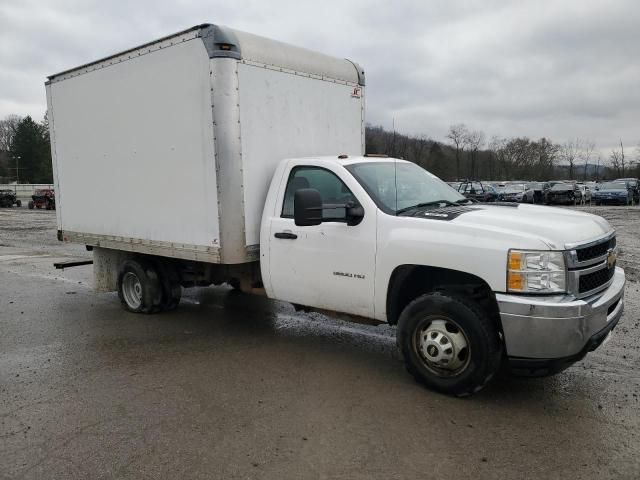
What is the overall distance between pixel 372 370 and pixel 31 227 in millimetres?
22495

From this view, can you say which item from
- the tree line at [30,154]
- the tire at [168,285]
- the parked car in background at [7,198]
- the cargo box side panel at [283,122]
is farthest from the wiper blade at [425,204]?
the tree line at [30,154]

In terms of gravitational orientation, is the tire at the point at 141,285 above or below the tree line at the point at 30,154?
below

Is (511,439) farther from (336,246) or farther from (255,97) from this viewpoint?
(255,97)

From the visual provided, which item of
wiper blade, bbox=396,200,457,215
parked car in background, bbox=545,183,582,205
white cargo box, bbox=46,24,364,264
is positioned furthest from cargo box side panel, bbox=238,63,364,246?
parked car in background, bbox=545,183,582,205

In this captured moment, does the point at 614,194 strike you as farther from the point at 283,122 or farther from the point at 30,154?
the point at 30,154

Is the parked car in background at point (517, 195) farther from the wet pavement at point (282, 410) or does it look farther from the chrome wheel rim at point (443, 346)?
the chrome wheel rim at point (443, 346)

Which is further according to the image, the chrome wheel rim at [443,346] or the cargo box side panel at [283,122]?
the cargo box side panel at [283,122]

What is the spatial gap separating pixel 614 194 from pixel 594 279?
119 feet

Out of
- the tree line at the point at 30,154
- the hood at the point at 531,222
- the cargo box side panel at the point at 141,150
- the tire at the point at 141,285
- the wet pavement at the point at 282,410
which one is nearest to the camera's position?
the wet pavement at the point at 282,410

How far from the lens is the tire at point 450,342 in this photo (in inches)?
165

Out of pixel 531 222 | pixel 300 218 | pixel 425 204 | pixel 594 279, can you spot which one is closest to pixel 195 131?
pixel 300 218

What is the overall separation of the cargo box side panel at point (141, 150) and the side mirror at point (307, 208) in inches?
51.0

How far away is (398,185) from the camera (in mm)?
5344

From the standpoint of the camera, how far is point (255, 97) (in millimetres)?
5711
